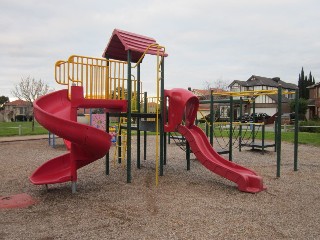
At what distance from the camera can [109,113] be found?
8.48 m

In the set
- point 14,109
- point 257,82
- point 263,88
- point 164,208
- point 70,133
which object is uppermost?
point 257,82

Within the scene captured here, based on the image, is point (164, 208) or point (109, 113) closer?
point (164, 208)

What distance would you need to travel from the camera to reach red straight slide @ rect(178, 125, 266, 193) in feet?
21.4

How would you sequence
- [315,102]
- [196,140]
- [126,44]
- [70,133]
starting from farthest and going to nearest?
[315,102] → [196,140] → [126,44] → [70,133]

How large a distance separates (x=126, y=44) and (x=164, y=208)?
388 cm

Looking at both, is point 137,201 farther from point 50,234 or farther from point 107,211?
point 50,234

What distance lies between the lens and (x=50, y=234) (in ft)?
13.6

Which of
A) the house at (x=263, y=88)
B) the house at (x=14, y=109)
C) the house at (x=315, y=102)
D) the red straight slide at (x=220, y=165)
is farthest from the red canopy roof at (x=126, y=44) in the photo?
the house at (x=14, y=109)

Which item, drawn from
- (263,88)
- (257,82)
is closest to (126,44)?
(263,88)

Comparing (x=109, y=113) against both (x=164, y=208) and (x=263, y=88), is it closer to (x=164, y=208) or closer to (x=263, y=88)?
(x=164, y=208)

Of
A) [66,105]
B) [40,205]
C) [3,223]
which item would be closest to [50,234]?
[3,223]

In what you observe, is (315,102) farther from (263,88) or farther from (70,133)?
(70,133)

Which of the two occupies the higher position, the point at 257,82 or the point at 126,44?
the point at 257,82

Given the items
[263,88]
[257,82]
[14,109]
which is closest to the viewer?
[263,88]
